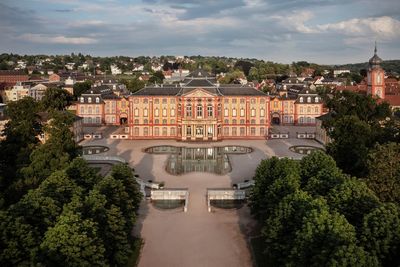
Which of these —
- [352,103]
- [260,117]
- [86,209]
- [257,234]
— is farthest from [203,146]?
[86,209]

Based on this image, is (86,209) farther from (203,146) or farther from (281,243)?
(203,146)

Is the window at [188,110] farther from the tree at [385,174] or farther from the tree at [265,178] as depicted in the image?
the tree at [385,174]

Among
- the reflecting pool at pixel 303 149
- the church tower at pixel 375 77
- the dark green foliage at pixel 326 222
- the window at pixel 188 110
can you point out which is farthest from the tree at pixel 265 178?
the church tower at pixel 375 77

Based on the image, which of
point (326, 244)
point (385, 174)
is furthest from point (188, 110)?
point (326, 244)

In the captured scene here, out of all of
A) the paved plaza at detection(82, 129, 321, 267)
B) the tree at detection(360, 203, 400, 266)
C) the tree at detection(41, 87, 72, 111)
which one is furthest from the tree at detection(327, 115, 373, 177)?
the tree at detection(41, 87, 72, 111)

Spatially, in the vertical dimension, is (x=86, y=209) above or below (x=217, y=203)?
above

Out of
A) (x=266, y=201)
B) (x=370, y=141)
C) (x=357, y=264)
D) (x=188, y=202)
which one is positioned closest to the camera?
(x=357, y=264)
